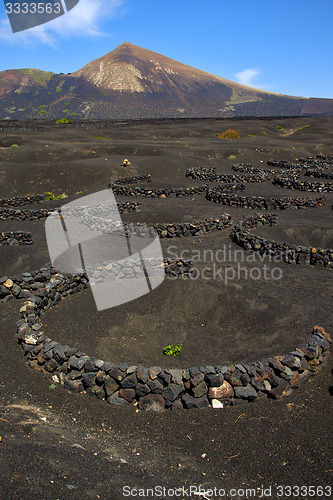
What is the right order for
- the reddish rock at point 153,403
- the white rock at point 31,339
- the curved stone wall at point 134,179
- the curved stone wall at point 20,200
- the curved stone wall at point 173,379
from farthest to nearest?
the curved stone wall at point 134,179
the curved stone wall at point 20,200
the white rock at point 31,339
the curved stone wall at point 173,379
the reddish rock at point 153,403

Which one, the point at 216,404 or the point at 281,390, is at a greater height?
the point at 216,404

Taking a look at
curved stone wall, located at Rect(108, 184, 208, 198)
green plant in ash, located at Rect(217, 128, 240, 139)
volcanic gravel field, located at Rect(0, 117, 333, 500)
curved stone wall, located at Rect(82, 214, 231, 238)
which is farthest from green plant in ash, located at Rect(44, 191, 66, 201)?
green plant in ash, located at Rect(217, 128, 240, 139)

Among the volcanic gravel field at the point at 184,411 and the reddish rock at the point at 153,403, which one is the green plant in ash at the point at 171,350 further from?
the reddish rock at the point at 153,403

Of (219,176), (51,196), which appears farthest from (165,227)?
(219,176)

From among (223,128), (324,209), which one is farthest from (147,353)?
(223,128)

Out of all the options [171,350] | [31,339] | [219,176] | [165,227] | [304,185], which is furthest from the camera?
[219,176]

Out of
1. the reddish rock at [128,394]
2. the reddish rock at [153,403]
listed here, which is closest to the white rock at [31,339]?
the reddish rock at [128,394]

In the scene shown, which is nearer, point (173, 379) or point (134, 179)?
point (173, 379)

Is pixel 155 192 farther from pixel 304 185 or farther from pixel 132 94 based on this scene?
pixel 132 94

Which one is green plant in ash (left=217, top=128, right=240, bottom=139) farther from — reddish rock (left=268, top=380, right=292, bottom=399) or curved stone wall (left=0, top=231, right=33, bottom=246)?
reddish rock (left=268, top=380, right=292, bottom=399)
